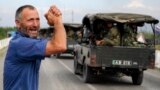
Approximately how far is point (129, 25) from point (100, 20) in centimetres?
124

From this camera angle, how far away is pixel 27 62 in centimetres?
422

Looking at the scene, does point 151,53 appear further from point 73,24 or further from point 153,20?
point 73,24

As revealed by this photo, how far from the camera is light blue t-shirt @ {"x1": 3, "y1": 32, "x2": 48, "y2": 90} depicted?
4.13m

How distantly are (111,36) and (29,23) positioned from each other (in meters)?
14.5

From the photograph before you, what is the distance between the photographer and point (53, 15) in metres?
4.06

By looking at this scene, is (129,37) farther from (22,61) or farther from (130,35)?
(22,61)

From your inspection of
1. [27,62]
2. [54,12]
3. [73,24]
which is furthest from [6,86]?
[73,24]

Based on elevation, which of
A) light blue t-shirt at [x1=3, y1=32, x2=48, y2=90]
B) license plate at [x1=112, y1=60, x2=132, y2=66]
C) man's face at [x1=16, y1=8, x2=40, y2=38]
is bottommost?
license plate at [x1=112, y1=60, x2=132, y2=66]

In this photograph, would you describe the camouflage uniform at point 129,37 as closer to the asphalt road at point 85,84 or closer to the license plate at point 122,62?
the license plate at point 122,62

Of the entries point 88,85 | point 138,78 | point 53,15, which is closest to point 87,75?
point 88,85

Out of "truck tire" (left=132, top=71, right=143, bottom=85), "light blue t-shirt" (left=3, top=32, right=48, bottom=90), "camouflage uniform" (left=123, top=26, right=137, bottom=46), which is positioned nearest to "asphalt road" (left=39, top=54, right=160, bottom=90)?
"truck tire" (left=132, top=71, right=143, bottom=85)

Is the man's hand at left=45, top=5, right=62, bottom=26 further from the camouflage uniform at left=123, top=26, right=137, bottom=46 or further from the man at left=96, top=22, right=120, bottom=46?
the camouflage uniform at left=123, top=26, right=137, bottom=46

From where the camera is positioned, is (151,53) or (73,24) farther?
(73,24)

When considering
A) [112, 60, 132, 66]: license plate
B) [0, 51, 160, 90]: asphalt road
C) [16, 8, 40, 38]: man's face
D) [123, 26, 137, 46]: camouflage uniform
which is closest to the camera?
[16, 8, 40, 38]: man's face
